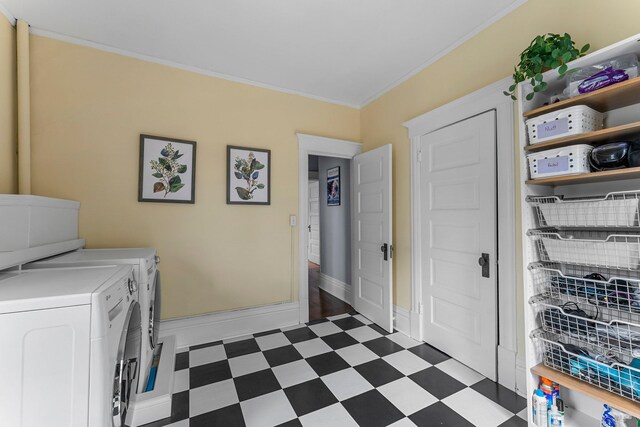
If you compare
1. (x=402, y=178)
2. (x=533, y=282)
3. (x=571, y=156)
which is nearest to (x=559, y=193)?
(x=571, y=156)

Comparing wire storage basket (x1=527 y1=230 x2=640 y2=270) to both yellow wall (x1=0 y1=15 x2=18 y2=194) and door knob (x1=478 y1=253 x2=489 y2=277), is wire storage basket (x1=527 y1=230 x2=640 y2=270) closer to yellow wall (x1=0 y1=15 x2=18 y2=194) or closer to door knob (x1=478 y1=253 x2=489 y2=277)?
door knob (x1=478 y1=253 x2=489 y2=277)

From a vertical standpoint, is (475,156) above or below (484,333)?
above

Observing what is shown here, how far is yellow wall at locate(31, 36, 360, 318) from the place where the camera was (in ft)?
6.84

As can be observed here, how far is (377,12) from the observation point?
185 cm

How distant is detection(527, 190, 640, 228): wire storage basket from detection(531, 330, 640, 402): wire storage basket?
61 cm

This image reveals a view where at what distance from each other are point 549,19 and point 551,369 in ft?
6.67

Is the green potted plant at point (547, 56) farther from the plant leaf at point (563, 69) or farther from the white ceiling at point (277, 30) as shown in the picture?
the white ceiling at point (277, 30)

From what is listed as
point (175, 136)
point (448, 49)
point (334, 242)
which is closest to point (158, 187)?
point (175, 136)

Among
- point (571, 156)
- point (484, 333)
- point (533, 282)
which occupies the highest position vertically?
point (571, 156)

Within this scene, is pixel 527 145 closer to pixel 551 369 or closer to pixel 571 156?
pixel 571 156

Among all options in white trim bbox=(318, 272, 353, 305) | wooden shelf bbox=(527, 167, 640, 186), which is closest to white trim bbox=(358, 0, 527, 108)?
wooden shelf bbox=(527, 167, 640, 186)

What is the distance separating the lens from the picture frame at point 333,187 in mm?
4000

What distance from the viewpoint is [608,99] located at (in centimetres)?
129

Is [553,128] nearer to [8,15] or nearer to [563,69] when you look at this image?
[563,69]
